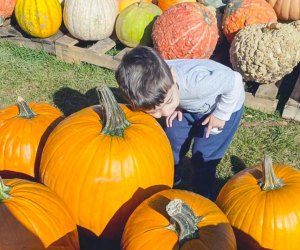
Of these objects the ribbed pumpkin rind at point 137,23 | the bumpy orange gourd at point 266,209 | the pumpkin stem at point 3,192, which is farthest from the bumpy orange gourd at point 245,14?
the pumpkin stem at point 3,192

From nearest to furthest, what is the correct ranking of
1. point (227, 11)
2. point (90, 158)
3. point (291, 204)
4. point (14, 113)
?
1. point (291, 204)
2. point (90, 158)
3. point (14, 113)
4. point (227, 11)

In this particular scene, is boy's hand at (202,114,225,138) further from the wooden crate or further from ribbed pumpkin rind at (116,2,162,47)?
ribbed pumpkin rind at (116,2,162,47)

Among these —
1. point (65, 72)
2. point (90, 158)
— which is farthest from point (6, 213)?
point (65, 72)


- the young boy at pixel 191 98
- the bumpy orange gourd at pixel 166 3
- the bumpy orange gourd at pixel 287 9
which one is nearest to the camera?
the young boy at pixel 191 98

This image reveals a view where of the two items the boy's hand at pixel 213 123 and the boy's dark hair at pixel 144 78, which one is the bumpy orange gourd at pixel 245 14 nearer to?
the boy's hand at pixel 213 123

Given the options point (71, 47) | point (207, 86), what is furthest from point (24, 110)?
point (71, 47)

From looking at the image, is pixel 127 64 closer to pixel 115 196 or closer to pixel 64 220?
pixel 115 196

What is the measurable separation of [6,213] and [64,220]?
32 cm

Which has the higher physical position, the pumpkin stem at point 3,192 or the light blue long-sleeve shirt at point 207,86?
the light blue long-sleeve shirt at point 207,86

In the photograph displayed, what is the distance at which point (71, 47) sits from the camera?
4969mm

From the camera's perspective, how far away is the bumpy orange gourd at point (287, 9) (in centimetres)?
482

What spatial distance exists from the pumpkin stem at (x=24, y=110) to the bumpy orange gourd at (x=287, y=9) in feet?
10.6

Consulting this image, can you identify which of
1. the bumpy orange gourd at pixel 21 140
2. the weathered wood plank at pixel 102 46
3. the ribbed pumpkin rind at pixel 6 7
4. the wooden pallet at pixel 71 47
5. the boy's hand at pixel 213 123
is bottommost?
the wooden pallet at pixel 71 47

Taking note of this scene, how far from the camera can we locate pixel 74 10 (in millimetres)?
4863
